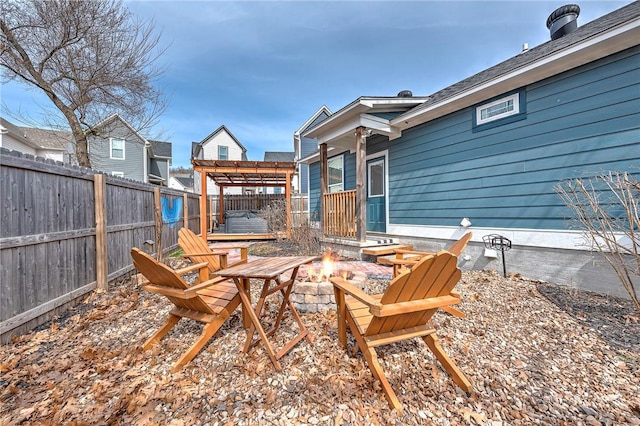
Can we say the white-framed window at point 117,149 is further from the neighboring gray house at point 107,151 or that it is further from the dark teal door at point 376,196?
the dark teal door at point 376,196

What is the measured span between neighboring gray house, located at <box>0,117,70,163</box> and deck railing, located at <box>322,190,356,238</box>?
11.9m

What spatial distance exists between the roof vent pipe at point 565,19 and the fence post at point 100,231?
8793 mm

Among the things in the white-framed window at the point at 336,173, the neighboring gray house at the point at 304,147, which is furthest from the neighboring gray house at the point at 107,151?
the white-framed window at the point at 336,173

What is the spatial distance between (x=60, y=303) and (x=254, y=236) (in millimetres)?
6203

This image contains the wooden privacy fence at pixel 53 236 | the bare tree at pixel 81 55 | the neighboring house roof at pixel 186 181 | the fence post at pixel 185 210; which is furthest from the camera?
the neighboring house roof at pixel 186 181

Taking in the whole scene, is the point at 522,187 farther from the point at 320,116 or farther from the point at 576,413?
the point at 320,116

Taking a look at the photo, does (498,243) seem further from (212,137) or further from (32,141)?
(32,141)

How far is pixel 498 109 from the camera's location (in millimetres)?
4707

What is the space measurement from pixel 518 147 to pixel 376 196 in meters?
3.40

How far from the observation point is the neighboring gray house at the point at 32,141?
12906 millimetres

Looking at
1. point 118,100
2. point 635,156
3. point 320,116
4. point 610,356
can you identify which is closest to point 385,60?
point 635,156

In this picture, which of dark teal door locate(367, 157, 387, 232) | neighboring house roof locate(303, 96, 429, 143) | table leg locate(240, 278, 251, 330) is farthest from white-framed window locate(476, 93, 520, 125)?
table leg locate(240, 278, 251, 330)

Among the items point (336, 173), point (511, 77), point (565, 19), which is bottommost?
point (336, 173)

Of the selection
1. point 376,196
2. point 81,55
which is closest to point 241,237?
point 376,196
